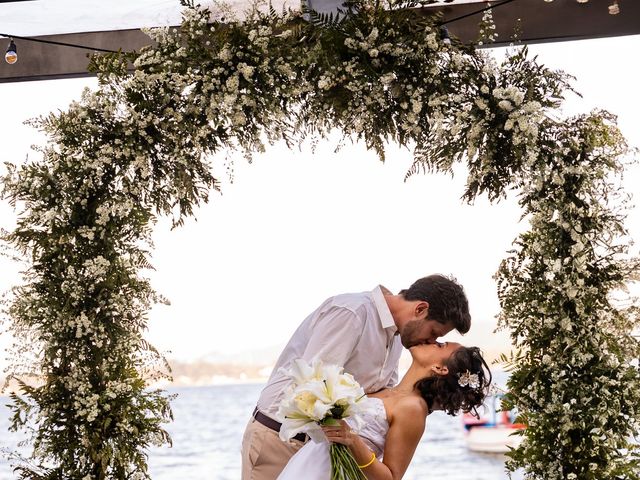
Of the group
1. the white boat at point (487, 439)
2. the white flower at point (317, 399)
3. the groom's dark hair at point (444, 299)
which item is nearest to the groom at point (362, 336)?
the groom's dark hair at point (444, 299)

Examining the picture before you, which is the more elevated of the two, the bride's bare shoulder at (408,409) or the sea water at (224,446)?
the bride's bare shoulder at (408,409)

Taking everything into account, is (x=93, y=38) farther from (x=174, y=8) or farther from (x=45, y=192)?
(x=45, y=192)

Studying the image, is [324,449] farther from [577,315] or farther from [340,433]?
[577,315]

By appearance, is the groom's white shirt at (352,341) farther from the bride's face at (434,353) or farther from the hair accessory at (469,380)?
the hair accessory at (469,380)

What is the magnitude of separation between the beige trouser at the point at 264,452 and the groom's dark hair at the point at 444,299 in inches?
33.9

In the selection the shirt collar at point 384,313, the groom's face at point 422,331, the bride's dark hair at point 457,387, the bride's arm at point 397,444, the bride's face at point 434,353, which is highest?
the shirt collar at point 384,313

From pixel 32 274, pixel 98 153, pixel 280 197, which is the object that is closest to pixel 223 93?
pixel 98 153

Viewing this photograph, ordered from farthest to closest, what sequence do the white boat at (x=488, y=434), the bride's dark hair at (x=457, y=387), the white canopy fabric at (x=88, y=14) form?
the white boat at (x=488, y=434) → the white canopy fabric at (x=88, y=14) → the bride's dark hair at (x=457, y=387)

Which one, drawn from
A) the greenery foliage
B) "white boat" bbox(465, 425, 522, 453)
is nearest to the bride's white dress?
the greenery foliage

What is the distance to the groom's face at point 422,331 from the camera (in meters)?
3.70

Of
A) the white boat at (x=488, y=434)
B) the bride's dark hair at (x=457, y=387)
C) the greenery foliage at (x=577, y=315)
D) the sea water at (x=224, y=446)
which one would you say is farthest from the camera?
the white boat at (x=488, y=434)

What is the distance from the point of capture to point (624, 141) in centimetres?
450

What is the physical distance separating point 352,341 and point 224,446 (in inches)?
903

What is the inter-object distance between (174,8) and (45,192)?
6.01ft
